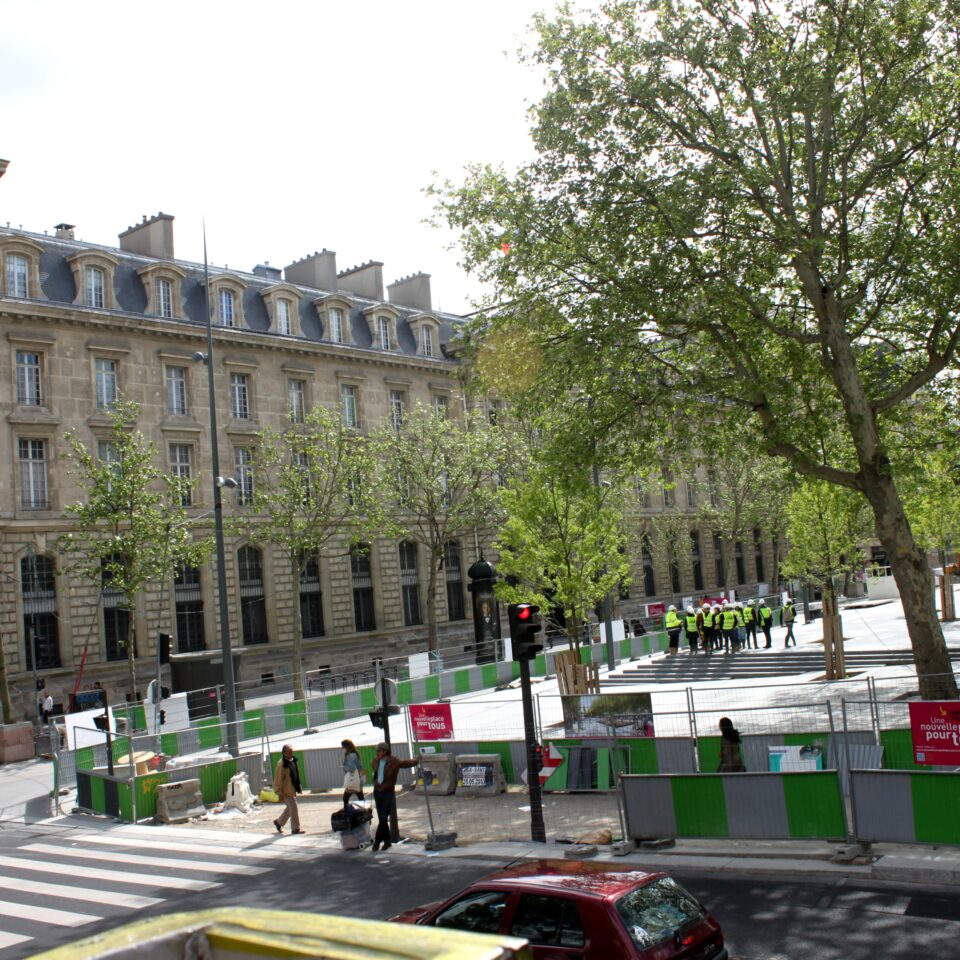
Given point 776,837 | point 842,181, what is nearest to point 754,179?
point 842,181

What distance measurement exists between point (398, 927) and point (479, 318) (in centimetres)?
1830

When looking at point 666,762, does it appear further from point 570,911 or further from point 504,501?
point 504,501

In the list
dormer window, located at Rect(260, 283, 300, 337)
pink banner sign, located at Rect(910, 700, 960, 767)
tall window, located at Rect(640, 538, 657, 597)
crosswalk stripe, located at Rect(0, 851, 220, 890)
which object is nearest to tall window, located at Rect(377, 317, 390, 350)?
dormer window, located at Rect(260, 283, 300, 337)

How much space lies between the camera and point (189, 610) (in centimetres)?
4075

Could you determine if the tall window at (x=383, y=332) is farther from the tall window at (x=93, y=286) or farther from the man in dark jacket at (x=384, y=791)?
the man in dark jacket at (x=384, y=791)

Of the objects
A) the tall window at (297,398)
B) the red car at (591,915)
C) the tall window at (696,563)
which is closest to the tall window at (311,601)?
the tall window at (297,398)

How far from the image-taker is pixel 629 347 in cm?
1953

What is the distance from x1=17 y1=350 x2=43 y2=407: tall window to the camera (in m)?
36.4

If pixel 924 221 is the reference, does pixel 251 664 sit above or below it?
below

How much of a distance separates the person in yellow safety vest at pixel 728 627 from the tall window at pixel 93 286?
2570 centimetres

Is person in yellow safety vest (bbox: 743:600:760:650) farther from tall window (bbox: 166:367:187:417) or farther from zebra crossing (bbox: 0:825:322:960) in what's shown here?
tall window (bbox: 166:367:187:417)

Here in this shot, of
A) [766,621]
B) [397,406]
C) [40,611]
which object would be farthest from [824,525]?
[40,611]

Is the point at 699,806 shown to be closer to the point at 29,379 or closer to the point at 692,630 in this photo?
the point at 692,630

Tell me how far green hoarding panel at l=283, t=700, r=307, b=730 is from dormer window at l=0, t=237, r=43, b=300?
1913 centimetres
